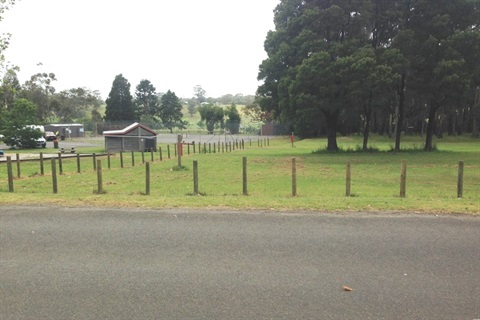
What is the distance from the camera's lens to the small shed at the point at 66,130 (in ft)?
241

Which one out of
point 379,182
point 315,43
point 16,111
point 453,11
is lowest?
point 379,182

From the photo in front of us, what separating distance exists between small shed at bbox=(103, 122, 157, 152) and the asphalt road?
29243mm

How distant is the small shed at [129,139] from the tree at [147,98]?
250 ft

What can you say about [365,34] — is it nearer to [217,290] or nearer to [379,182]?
[379,182]

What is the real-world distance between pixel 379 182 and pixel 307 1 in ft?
67.0

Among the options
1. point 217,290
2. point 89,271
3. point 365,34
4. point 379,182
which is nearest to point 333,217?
point 217,290

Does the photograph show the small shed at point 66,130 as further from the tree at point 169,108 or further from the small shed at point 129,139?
the small shed at point 129,139

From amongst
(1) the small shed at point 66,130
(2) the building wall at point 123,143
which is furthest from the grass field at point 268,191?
(1) the small shed at point 66,130

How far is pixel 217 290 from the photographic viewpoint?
14.1ft

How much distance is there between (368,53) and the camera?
27359 mm

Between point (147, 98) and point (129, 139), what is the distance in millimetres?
81832

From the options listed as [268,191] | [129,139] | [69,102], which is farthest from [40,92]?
[268,191]

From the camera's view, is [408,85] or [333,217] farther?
[408,85]

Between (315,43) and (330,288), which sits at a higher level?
(315,43)
